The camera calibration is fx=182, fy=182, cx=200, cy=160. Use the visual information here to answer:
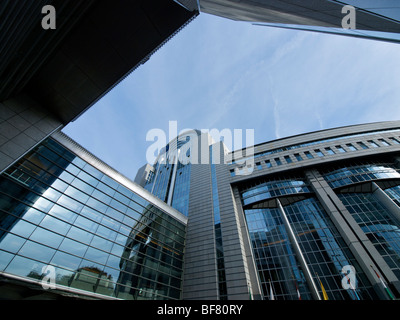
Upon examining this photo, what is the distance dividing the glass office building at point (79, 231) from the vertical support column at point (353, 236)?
2200 centimetres

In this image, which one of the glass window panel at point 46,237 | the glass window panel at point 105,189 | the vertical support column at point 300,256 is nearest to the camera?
the glass window panel at point 46,237

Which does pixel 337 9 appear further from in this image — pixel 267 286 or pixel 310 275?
pixel 267 286

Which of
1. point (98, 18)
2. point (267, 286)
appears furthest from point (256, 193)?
point (98, 18)

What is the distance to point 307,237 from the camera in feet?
85.7

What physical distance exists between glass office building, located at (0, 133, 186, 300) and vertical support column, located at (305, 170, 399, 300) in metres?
22.0

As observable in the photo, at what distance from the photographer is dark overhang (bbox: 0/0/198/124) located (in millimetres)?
6902

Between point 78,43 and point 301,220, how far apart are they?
3269cm

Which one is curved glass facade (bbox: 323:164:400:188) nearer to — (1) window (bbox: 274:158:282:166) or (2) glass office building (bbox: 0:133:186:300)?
(1) window (bbox: 274:158:282:166)

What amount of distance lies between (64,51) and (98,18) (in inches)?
91.3

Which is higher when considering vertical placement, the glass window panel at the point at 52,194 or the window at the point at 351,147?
the window at the point at 351,147

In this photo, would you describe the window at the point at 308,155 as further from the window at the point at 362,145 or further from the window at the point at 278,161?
the window at the point at 362,145

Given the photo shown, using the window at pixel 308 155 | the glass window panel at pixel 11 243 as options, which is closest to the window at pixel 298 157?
the window at pixel 308 155

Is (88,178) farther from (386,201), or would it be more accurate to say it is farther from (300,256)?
(386,201)

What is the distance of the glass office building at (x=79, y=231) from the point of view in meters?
12.6
